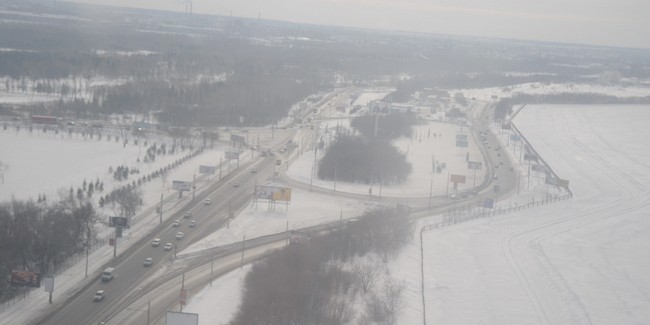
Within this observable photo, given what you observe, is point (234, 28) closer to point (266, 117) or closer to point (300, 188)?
point (266, 117)

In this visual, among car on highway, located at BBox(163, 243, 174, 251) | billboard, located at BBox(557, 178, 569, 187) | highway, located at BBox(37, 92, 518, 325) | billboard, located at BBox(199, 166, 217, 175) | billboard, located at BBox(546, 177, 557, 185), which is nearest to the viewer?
highway, located at BBox(37, 92, 518, 325)

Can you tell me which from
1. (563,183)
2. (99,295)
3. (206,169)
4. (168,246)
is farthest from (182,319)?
(563,183)

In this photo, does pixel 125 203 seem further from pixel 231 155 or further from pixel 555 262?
pixel 555 262

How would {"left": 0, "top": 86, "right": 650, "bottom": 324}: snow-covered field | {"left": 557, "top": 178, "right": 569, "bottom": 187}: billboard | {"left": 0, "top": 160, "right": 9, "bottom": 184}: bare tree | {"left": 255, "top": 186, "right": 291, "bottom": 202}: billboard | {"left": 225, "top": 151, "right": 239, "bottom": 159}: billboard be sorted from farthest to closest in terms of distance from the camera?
{"left": 225, "top": 151, "right": 239, "bottom": 159}: billboard < {"left": 557, "top": 178, "right": 569, "bottom": 187}: billboard < {"left": 0, "top": 160, "right": 9, "bottom": 184}: bare tree < {"left": 255, "top": 186, "right": 291, "bottom": 202}: billboard < {"left": 0, "top": 86, "right": 650, "bottom": 324}: snow-covered field

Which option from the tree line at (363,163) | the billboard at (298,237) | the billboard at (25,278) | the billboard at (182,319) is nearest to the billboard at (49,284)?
the billboard at (25,278)

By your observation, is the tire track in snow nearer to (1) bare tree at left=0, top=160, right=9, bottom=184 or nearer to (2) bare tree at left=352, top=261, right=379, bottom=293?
(2) bare tree at left=352, top=261, right=379, bottom=293

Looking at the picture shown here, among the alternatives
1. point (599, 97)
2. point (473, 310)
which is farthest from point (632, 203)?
point (599, 97)

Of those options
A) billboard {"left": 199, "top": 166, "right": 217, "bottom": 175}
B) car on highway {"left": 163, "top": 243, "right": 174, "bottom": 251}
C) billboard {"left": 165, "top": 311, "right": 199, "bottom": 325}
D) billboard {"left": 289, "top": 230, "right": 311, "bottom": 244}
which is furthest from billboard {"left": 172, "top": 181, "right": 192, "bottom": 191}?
billboard {"left": 165, "top": 311, "right": 199, "bottom": 325}
